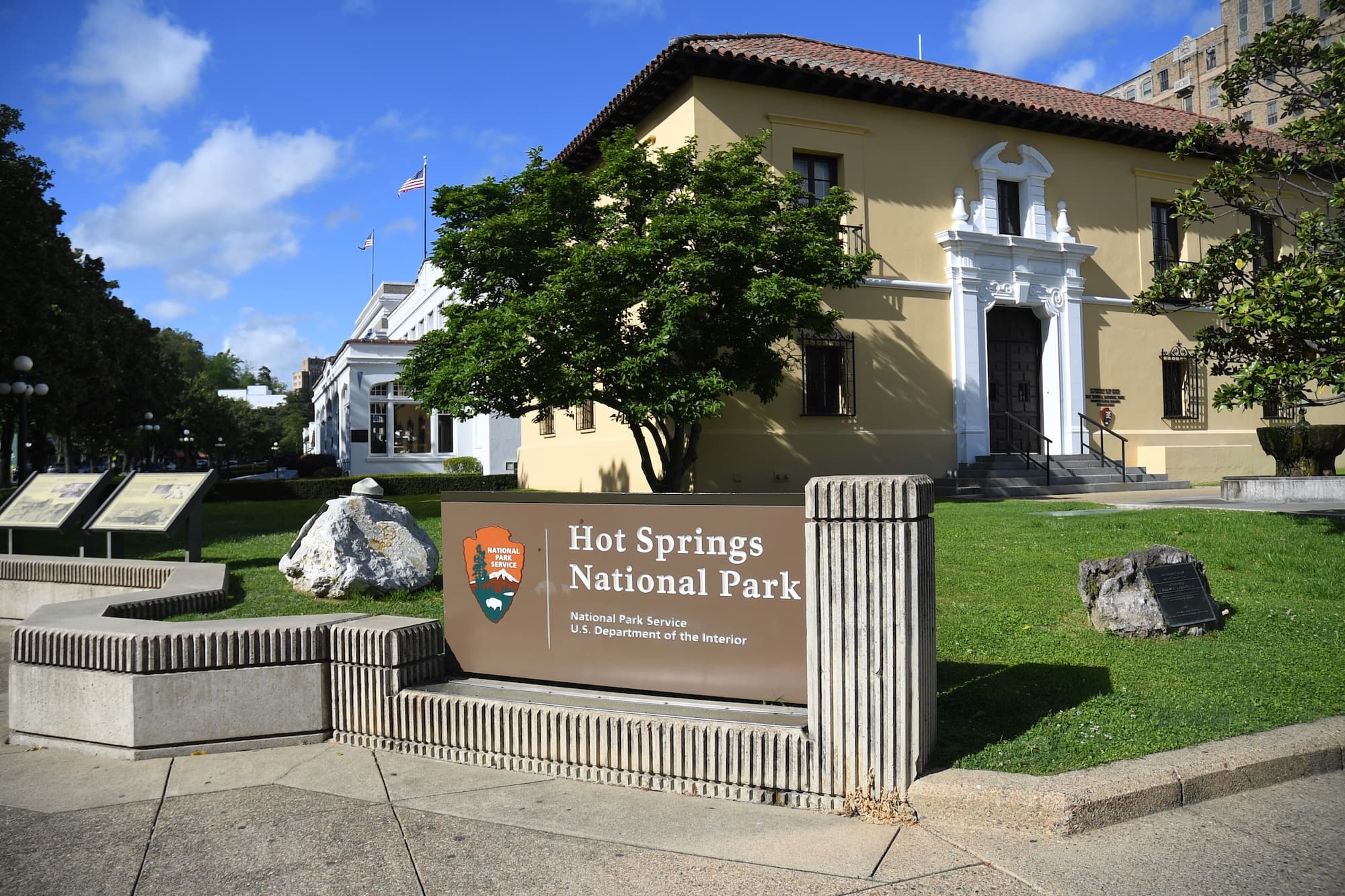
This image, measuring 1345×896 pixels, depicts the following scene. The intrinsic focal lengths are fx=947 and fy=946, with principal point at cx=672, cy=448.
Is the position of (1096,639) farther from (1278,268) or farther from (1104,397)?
(1104,397)

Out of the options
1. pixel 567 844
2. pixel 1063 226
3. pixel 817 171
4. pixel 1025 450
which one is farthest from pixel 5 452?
pixel 567 844

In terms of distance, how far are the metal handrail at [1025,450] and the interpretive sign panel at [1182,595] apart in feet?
44.6

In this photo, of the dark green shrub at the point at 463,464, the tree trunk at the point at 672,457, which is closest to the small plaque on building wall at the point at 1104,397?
the tree trunk at the point at 672,457

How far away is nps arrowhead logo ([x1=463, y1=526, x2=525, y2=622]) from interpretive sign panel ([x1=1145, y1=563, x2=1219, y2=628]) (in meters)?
A: 4.66

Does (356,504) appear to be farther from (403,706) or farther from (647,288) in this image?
(647,288)

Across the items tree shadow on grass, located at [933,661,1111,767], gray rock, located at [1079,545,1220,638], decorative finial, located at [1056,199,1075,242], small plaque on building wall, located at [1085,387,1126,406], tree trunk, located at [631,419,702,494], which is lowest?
tree shadow on grass, located at [933,661,1111,767]

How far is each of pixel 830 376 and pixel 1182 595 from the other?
47.7 ft

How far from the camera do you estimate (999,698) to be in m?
5.45

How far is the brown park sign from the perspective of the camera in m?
4.62

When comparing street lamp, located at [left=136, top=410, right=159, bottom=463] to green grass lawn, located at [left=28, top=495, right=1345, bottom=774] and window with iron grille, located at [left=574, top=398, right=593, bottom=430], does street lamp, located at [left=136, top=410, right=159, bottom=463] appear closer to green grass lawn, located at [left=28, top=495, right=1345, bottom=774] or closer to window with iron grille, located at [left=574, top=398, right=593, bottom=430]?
window with iron grille, located at [left=574, top=398, right=593, bottom=430]

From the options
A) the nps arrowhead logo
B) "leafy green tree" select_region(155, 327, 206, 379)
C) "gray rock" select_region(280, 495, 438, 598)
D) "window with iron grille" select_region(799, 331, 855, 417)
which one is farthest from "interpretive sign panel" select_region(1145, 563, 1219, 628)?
"leafy green tree" select_region(155, 327, 206, 379)

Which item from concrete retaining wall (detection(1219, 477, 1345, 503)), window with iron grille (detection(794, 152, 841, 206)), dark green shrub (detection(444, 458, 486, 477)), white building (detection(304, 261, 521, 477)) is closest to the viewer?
concrete retaining wall (detection(1219, 477, 1345, 503))

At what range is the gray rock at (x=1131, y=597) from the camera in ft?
22.4

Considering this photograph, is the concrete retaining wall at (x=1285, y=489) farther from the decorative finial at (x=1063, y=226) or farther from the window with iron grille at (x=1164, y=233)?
the window with iron grille at (x=1164, y=233)
